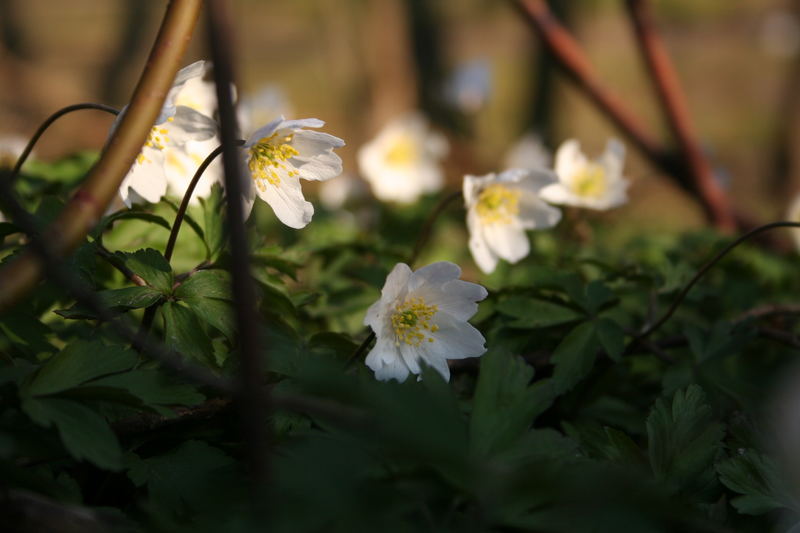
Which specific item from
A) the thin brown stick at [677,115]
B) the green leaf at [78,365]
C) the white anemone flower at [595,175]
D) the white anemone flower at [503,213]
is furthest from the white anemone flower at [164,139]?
the thin brown stick at [677,115]

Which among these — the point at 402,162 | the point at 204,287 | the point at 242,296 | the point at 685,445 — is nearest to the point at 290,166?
the point at 204,287

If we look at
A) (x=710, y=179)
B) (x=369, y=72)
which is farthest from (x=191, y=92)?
(x=369, y=72)

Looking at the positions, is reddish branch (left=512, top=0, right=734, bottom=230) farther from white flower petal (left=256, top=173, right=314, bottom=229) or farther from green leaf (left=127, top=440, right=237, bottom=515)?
green leaf (left=127, top=440, right=237, bottom=515)

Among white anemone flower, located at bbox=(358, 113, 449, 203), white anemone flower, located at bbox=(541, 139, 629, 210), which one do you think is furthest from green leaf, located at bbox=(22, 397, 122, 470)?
white anemone flower, located at bbox=(358, 113, 449, 203)

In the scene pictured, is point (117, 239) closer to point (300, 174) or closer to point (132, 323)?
point (132, 323)

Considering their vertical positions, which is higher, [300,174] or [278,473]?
[300,174]

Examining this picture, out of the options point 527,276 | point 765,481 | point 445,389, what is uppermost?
point 527,276

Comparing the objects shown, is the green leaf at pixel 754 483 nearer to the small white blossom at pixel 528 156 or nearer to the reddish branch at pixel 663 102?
the reddish branch at pixel 663 102
